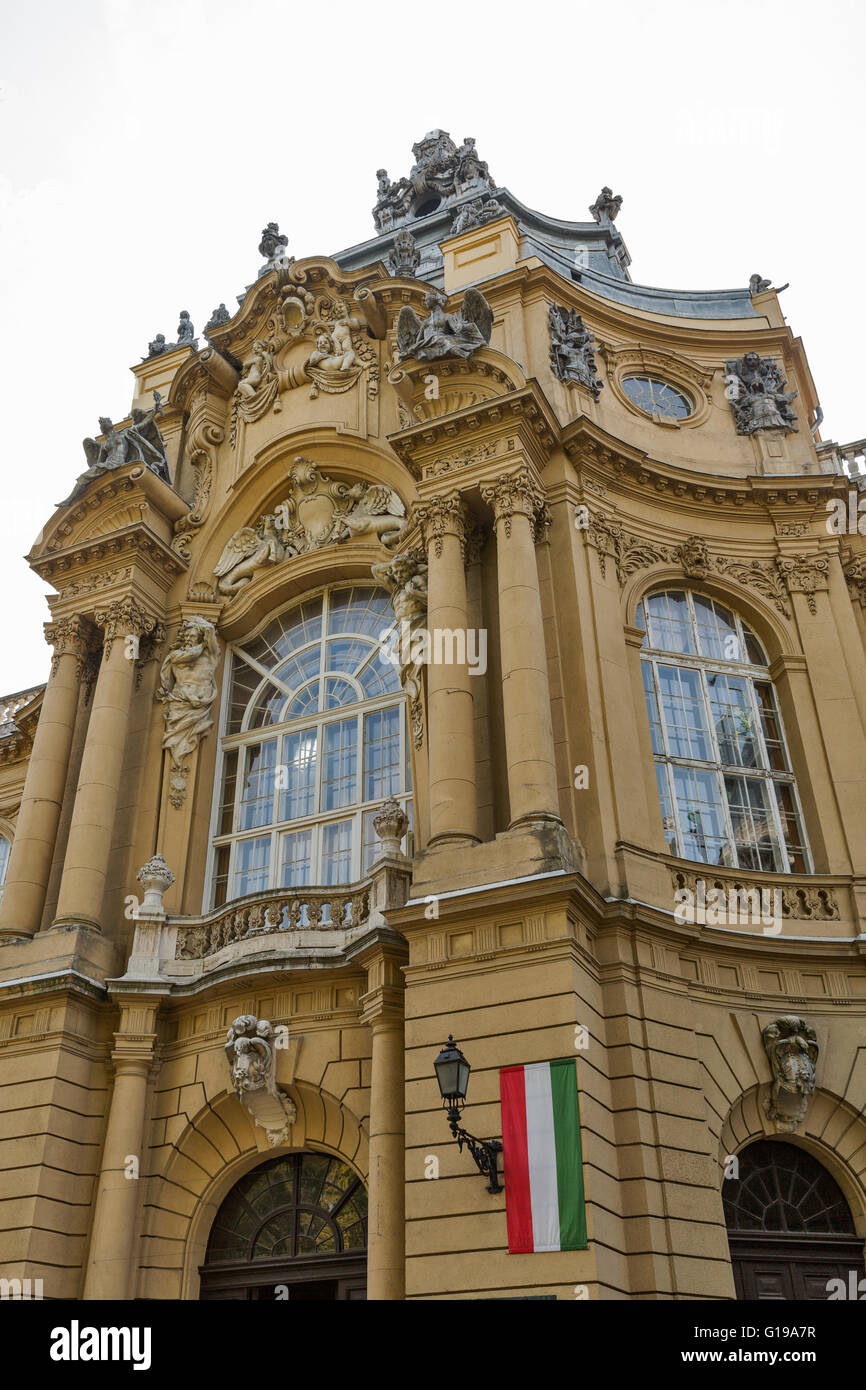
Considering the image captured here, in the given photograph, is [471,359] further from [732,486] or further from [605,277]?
[605,277]

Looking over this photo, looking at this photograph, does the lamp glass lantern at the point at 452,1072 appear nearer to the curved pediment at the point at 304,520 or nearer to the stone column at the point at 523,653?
the stone column at the point at 523,653

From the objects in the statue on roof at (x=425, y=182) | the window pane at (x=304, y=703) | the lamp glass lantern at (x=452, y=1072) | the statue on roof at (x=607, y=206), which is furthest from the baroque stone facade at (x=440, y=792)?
the statue on roof at (x=425, y=182)

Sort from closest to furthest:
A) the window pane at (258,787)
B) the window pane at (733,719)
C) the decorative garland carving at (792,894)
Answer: the decorative garland carving at (792,894), the window pane at (733,719), the window pane at (258,787)

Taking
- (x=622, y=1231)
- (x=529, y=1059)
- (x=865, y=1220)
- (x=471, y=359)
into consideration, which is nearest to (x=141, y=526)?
(x=471, y=359)

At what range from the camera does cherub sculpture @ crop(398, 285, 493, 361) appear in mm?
17875

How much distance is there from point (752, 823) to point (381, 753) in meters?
5.64

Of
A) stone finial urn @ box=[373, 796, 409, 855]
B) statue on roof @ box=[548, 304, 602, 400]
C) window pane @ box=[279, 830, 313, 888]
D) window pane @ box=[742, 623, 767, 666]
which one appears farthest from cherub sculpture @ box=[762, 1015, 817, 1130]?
statue on roof @ box=[548, 304, 602, 400]

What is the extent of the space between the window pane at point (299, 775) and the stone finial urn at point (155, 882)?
202 centimetres

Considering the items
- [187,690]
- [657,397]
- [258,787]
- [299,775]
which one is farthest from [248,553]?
[657,397]

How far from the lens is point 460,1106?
478 inches

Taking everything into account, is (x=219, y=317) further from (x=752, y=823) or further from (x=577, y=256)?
(x=752, y=823)

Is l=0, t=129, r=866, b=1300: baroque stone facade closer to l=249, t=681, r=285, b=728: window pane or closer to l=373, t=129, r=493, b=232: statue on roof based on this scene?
l=249, t=681, r=285, b=728: window pane

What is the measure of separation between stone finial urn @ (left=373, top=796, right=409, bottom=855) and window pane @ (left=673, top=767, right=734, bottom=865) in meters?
4.02

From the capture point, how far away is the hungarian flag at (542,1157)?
11562mm
